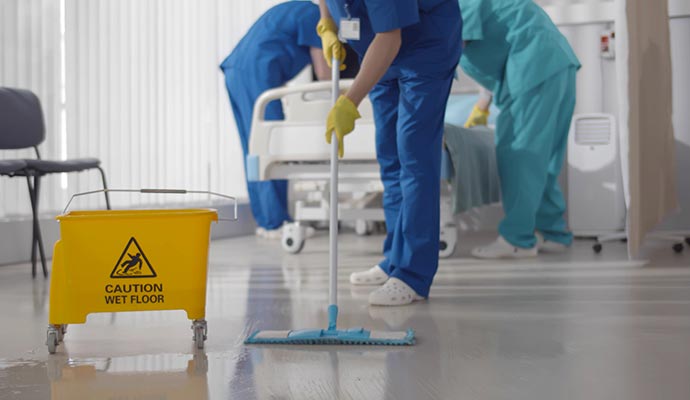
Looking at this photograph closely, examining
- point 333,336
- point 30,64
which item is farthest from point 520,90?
Result: point 30,64

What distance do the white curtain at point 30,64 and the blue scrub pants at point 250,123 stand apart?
117cm

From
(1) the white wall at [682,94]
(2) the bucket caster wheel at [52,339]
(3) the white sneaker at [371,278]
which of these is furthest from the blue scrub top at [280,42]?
(2) the bucket caster wheel at [52,339]

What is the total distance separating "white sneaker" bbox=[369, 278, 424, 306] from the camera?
224 cm

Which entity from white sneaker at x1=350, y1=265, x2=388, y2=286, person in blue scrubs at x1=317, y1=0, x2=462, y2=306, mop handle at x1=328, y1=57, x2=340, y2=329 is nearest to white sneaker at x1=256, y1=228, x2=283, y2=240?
white sneaker at x1=350, y1=265, x2=388, y2=286

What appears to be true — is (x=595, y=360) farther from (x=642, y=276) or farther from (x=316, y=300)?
(x=642, y=276)

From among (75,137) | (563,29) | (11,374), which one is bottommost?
(11,374)

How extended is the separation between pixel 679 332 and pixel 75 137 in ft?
9.86

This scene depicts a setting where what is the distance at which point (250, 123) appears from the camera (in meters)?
4.64

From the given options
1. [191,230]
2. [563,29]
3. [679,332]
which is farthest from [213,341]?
[563,29]

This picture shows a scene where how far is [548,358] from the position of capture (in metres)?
1.55

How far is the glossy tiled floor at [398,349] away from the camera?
135cm

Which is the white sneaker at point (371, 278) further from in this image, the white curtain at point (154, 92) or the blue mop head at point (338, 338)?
Answer: the white curtain at point (154, 92)

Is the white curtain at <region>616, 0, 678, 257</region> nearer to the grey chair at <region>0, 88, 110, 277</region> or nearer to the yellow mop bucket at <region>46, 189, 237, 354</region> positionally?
the yellow mop bucket at <region>46, 189, 237, 354</region>

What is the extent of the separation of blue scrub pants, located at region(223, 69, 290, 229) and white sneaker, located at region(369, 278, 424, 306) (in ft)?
8.11
